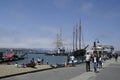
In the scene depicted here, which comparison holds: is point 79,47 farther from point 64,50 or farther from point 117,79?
point 117,79

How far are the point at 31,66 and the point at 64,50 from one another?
149385 mm

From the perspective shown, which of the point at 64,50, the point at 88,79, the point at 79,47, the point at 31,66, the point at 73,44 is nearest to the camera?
the point at 88,79

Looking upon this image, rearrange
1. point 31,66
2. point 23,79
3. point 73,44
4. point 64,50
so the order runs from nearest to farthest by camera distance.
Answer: point 23,79, point 31,66, point 73,44, point 64,50

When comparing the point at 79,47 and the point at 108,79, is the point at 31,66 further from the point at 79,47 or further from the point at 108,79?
the point at 79,47

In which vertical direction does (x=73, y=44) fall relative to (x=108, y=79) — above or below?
above

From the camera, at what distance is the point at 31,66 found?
32.1m

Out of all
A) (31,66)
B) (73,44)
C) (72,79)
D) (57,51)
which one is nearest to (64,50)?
(57,51)

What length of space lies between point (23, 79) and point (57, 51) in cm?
16642

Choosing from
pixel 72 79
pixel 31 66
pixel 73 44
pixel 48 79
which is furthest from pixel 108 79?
pixel 73 44

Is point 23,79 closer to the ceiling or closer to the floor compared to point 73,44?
closer to the floor

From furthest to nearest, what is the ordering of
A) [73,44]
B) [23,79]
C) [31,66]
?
[73,44] → [31,66] → [23,79]

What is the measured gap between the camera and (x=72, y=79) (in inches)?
819

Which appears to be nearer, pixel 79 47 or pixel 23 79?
pixel 23 79

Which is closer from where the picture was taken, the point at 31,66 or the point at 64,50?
the point at 31,66
